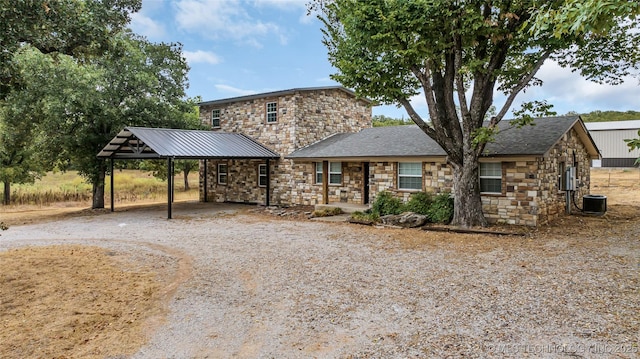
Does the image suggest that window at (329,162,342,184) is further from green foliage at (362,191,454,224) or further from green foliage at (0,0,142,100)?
green foliage at (0,0,142,100)

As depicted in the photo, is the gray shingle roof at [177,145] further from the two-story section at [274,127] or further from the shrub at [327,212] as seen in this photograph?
the shrub at [327,212]

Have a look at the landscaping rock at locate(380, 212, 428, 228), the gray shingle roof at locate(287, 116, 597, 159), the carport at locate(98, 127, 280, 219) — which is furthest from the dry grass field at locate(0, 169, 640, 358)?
the carport at locate(98, 127, 280, 219)

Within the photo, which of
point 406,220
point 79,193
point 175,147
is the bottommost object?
point 406,220

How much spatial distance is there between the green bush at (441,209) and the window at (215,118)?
13.9 metres

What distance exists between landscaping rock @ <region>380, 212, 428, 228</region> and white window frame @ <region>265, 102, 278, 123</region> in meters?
8.89

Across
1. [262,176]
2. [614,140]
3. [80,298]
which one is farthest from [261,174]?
[614,140]

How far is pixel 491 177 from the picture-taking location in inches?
491

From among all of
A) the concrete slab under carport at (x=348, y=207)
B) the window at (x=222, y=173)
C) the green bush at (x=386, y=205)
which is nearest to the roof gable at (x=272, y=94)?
the window at (x=222, y=173)

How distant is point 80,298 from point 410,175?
11.5 m

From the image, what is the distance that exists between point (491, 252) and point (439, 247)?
3.84ft

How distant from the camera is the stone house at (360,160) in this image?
472 inches

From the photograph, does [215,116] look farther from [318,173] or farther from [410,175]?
[410,175]

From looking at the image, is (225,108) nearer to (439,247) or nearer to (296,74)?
(296,74)

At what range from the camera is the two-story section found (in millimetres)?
18266
